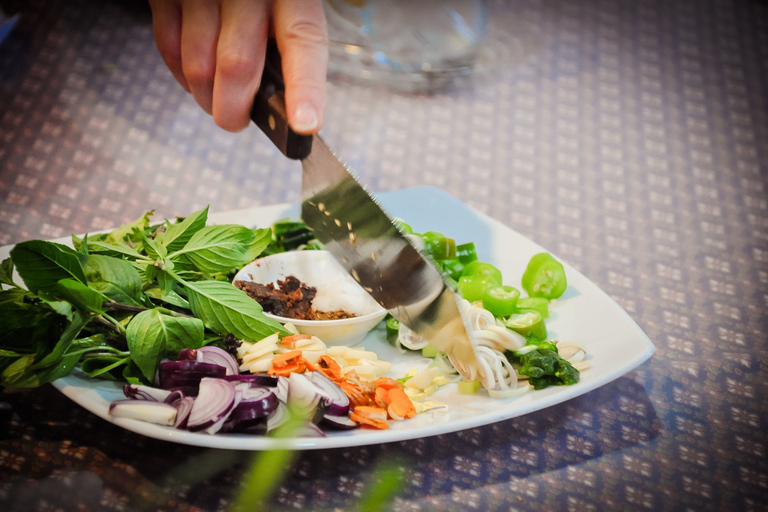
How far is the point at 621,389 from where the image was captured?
1.07m

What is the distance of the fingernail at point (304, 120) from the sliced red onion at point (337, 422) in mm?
418

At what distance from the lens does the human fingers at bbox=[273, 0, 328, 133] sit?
1017 millimetres

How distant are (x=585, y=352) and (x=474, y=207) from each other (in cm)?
62

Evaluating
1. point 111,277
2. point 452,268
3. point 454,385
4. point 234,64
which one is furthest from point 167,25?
point 454,385

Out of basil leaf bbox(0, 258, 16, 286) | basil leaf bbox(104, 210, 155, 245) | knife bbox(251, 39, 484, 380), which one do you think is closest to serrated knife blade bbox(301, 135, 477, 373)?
knife bbox(251, 39, 484, 380)

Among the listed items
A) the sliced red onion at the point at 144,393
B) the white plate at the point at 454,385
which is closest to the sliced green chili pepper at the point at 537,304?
the white plate at the point at 454,385

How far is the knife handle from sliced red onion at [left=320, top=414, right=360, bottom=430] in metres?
0.42

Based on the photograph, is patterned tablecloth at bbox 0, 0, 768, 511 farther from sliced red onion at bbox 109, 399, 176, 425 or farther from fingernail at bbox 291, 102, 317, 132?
fingernail at bbox 291, 102, 317, 132

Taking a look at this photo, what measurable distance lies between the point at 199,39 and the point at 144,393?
590mm

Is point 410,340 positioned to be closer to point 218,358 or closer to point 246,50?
point 218,358

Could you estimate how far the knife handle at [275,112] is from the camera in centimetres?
107

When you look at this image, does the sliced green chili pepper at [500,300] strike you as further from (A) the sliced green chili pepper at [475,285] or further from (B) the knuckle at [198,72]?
(B) the knuckle at [198,72]

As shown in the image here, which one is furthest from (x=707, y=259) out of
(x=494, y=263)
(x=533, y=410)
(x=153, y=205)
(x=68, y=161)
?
(x=68, y=161)

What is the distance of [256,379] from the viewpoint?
922mm
